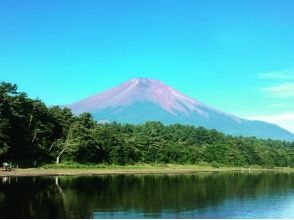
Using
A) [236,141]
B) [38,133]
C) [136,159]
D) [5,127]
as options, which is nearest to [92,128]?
[136,159]

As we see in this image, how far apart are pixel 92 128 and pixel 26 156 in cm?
2470

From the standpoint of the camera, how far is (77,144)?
88.6 m

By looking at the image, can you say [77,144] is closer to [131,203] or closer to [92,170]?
[92,170]

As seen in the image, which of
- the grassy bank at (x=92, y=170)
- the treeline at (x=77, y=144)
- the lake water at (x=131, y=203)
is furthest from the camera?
the treeline at (x=77, y=144)

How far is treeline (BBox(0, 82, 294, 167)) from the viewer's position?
77.2 m

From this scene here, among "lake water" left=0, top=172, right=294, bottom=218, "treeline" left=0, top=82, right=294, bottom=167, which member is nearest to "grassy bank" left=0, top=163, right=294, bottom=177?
"treeline" left=0, top=82, right=294, bottom=167

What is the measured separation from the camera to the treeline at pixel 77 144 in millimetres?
77250

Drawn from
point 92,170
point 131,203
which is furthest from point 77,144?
point 131,203

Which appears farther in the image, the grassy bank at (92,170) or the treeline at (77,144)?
the treeline at (77,144)

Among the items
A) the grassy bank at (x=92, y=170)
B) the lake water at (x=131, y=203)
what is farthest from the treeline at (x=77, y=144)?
the lake water at (x=131, y=203)

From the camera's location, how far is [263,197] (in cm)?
4484

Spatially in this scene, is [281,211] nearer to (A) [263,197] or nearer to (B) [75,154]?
(A) [263,197]

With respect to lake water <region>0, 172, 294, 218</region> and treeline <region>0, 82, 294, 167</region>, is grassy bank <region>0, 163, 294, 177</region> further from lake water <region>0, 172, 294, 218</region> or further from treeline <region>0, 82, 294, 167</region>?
lake water <region>0, 172, 294, 218</region>

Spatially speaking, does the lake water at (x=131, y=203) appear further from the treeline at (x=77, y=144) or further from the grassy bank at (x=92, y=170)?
the treeline at (x=77, y=144)
